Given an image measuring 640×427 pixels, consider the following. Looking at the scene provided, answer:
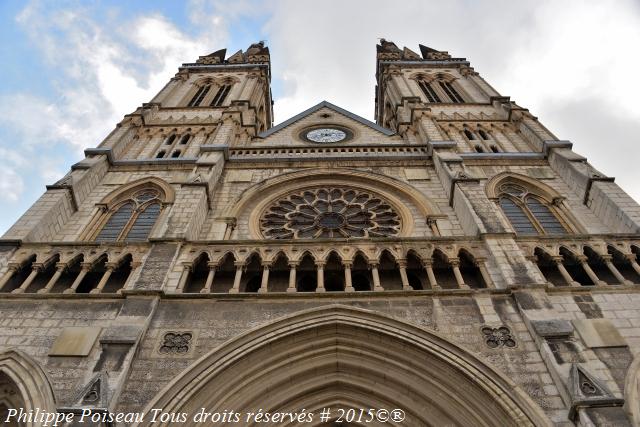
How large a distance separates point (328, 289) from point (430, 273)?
2.56 meters

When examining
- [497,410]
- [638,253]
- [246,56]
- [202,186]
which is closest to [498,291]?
[497,410]

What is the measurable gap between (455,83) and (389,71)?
13.4 ft

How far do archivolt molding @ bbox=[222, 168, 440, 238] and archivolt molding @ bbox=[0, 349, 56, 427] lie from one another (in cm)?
601

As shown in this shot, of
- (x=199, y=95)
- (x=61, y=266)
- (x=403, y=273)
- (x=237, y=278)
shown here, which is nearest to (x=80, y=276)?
(x=61, y=266)

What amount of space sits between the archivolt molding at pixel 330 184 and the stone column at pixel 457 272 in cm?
255

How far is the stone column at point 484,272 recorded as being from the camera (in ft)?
29.8

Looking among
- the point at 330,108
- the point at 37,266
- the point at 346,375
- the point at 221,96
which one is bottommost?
the point at 346,375

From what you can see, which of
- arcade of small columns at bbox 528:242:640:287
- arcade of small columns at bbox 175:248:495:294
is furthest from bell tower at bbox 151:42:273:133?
arcade of small columns at bbox 528:242:640:287

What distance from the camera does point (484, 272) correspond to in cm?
945

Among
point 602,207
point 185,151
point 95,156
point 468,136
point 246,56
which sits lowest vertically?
point 602,207

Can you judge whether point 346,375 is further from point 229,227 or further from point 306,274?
point 229,227

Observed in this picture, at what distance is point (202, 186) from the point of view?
12562mm

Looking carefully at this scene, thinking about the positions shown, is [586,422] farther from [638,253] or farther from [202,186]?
[202,186]

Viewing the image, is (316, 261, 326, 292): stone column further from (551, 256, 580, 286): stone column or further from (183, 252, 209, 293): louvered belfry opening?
(551, 256, 580, 286): stone column
